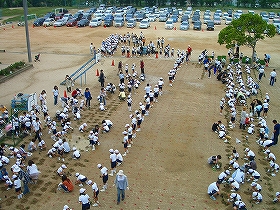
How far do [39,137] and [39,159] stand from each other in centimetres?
141

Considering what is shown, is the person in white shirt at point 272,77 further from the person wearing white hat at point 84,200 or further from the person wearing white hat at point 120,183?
the person wearing white hat at point 84,200

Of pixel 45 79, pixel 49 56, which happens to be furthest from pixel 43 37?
pixel 45 79

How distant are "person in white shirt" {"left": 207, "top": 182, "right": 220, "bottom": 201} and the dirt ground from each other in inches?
7.6

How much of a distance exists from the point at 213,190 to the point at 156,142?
468cm

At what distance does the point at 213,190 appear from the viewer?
11969 mm

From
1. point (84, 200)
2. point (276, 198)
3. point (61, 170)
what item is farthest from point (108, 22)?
point (84, 200)

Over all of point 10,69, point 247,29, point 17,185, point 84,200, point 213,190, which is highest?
point 247,29

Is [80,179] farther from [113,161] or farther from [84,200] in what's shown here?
[84,200]

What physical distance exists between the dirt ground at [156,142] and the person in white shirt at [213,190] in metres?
0.19

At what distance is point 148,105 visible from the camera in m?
18.8

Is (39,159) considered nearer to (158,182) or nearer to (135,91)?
(158,182)

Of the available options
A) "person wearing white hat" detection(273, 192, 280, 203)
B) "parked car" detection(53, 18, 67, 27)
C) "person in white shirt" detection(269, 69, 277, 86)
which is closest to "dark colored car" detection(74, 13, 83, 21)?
"parked car" detection(53, 18, 67, 27)

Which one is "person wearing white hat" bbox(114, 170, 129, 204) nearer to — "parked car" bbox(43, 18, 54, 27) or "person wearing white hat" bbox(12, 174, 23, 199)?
"person wearing white hat" bbox(12, 174, 23, 199)

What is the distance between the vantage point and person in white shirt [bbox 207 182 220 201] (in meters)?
11.9
